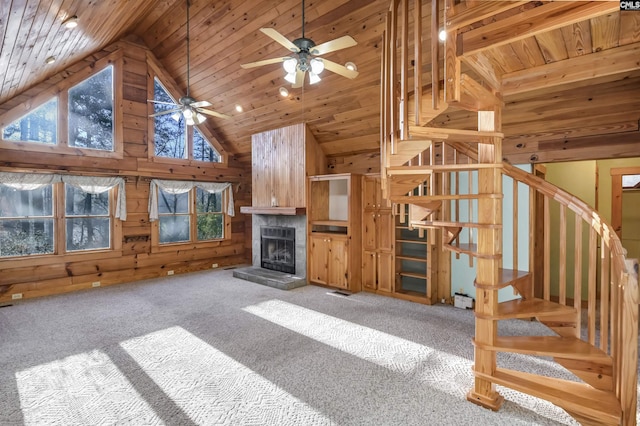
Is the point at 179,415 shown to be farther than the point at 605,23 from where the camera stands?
Yes

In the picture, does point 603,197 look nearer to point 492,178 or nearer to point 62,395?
point 492,178

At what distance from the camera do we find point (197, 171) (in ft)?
23.9

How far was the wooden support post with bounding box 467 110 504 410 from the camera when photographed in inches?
95.3

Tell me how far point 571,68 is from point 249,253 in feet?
23.5

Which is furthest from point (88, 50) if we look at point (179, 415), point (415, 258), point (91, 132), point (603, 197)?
point (603, 197)

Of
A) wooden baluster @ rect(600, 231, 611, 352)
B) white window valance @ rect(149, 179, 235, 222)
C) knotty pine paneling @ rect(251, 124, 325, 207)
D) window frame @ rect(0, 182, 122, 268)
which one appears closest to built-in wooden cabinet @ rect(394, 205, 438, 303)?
knotty pine paneling @ rect(251, 124, 325, 207)

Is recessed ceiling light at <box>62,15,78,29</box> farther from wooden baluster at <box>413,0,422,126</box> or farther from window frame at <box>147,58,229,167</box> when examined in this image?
wooden baluster at <box>413,0,422,126</box>

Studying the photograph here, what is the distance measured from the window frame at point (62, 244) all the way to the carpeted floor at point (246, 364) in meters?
0.86

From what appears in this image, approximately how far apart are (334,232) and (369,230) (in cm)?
88

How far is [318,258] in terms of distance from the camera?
603 cm

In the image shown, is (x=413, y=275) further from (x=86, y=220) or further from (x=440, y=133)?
(x=86, y=220)

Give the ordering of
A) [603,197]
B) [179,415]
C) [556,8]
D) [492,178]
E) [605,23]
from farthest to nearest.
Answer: [603,197] < [492,178] < [179,415] < [605,23] < [556,8]

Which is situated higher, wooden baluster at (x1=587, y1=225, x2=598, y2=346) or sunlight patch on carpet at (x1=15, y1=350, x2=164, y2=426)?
wooden baluster at (x1=587, y1=225, x2=598, y2=346)

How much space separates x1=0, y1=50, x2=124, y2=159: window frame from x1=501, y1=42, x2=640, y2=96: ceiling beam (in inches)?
253
